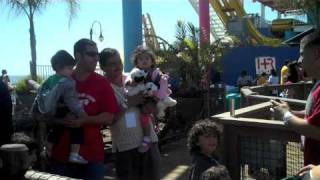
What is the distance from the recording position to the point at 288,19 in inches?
1469

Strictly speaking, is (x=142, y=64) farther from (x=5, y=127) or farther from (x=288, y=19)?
(x=288, y=19)

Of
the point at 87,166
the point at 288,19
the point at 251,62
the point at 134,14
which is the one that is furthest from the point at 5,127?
the point at 288,19

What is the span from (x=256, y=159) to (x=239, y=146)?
16 cm

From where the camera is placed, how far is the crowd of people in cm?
341

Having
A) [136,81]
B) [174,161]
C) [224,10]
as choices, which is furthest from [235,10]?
[136,81]

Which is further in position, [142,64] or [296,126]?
[142,64]

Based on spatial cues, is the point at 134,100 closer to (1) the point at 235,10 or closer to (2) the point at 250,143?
(2) the point at 250,143

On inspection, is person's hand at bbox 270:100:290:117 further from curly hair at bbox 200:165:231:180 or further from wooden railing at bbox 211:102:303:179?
curly hair at bbox 200:165:231:180

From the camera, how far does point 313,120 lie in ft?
9.72

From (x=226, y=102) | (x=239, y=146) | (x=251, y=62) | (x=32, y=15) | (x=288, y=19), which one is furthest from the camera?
(x=288, y=19)

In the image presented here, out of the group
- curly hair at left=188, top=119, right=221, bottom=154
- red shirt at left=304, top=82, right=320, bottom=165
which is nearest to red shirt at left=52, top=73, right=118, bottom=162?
curly hair at left=188, top=119, right=221, bottom=154

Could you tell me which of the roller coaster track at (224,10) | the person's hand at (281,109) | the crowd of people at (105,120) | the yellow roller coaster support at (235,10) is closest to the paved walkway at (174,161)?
the crowd of people at (105,120)

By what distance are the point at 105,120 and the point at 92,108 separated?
141 mm

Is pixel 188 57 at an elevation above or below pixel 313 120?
above
